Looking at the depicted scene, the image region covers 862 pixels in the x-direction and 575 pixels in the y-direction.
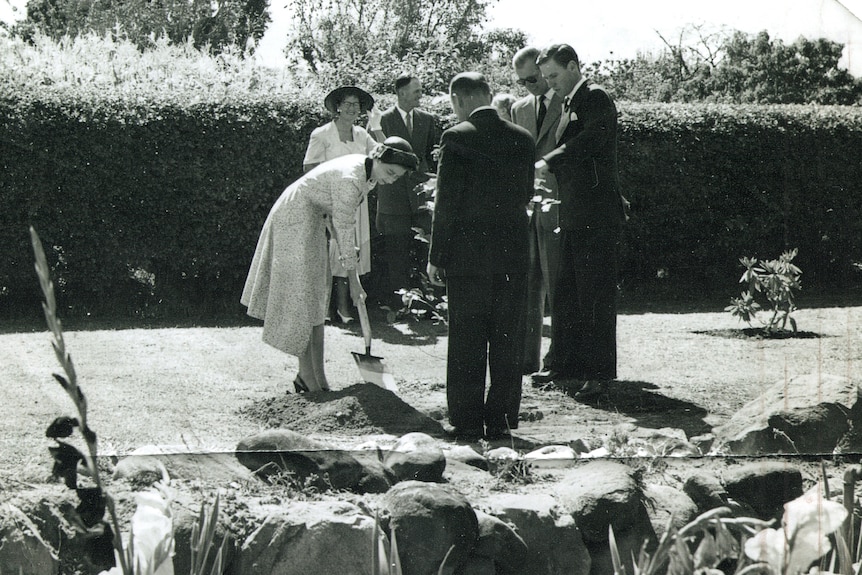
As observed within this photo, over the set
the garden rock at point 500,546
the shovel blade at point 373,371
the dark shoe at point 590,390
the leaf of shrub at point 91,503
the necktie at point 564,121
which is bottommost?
the garden rock at point 500,546

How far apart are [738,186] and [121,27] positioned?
5.25m

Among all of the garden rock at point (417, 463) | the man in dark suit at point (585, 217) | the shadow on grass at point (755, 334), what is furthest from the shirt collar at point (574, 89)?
the shadow on grass at point (755, 334)

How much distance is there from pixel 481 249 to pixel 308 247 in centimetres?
102

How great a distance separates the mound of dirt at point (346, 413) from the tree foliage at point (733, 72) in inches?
84.5

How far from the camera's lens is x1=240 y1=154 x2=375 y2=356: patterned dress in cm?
510

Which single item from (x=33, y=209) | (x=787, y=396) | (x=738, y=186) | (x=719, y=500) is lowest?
(x=719, y=500)

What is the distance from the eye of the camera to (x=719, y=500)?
3.71m

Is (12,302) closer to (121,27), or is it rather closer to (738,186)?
(121,27)

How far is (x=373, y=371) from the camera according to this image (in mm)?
5609

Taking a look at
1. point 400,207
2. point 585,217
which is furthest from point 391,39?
point 400,207

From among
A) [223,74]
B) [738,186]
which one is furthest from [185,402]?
[738,186]

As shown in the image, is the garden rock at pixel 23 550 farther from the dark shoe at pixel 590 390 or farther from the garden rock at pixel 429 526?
the dark shoe at pixel 590 390

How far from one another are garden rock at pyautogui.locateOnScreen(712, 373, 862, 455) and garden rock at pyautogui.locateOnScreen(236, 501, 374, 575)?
173 centimetres

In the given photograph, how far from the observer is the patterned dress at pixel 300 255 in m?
5.10
